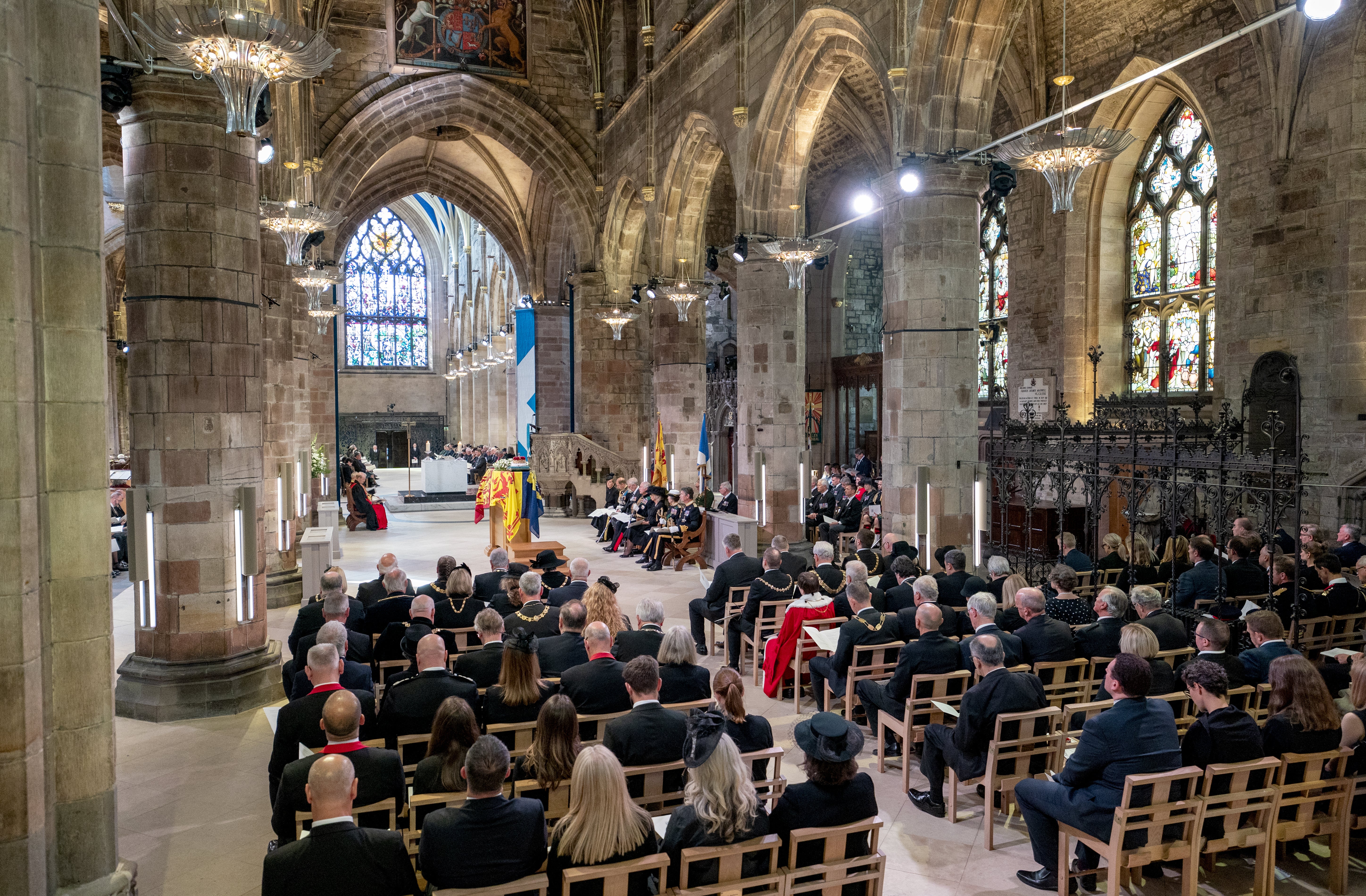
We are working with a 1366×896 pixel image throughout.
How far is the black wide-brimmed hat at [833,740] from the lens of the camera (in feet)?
10.8

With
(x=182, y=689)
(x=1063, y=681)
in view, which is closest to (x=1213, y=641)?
(x=1063, y=681)

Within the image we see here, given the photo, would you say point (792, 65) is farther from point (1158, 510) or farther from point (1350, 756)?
point (1350, 756)

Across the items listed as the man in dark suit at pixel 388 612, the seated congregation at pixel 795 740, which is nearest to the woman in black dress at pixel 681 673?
the seated congregation at pixel 795 740

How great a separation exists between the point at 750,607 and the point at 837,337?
16.4 metres

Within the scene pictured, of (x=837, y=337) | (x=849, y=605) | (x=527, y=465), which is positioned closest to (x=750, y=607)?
(x=849, y=605)

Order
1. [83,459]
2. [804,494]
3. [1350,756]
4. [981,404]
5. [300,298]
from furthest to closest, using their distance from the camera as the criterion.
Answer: [981,404] < [300,298] < [804,494] < [1350,756] < [83,459]

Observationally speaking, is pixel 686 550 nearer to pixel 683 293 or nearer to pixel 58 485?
pixel 683 293

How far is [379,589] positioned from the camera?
7055 millimetres

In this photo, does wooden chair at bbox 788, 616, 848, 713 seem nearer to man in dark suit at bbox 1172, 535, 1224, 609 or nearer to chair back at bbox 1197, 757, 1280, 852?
man in dark suit at bbox 1172, 535, 1224, 609

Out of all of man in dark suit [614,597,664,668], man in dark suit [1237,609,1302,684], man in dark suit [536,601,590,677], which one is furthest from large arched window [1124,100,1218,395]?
man in dark suit [536,601,590,677]

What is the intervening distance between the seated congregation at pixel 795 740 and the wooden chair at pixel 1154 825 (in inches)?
0.6

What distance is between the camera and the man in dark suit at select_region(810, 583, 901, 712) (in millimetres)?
6074

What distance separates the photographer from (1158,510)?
496 inches

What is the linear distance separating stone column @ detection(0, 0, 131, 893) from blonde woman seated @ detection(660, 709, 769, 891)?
228 centimetres
